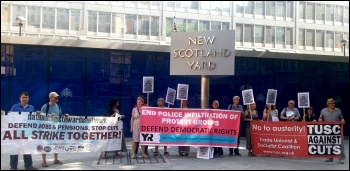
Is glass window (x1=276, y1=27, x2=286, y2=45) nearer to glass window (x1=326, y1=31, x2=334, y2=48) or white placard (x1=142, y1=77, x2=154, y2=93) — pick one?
glass window (x1=326, y1=31, x2=334, y2=48)

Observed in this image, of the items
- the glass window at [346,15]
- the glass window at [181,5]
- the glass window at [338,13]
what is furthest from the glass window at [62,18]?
the glass window at [346,15]

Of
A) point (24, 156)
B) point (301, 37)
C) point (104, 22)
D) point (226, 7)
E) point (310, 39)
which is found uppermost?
point (226, 7)

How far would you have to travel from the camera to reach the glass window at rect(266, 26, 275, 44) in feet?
165

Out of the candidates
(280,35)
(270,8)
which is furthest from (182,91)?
(280,35)

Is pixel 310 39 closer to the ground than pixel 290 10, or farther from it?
closer to the ground

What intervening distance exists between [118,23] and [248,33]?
1624 cm

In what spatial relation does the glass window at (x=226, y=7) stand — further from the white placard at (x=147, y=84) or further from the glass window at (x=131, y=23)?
the white placard at (x=147, y=84)

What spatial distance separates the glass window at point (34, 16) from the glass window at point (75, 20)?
3.65 metres

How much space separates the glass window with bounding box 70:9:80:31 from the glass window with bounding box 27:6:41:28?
3651 mm

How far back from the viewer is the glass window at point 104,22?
4459 cm

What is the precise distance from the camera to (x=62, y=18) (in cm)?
4288

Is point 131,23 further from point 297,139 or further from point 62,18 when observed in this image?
point 297,139

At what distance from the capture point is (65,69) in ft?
48.2

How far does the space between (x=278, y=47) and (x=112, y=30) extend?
21.3m
